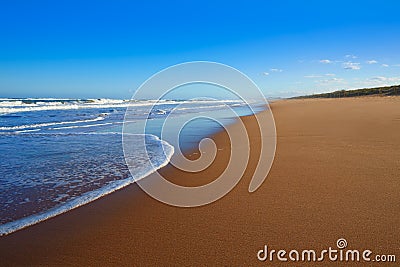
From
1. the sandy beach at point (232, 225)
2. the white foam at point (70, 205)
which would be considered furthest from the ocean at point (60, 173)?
the sandy beach at point (232, 225)

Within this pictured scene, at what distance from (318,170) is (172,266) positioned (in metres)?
3.50

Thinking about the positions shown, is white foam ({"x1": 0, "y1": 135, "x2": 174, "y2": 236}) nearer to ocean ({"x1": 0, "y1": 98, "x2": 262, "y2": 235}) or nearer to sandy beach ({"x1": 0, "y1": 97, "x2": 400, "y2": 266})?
ocean ({"x1": 0, "y1": 98, "x2": 262, "y2": 235})

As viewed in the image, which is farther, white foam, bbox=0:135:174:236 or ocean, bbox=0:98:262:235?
ocean, bbox=0:98:262:235

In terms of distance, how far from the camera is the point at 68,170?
5.67 m

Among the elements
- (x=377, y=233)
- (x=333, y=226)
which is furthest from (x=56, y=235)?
(x=377, y=233)

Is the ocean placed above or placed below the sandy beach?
above

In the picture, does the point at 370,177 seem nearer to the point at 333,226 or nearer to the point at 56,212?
the point at 333,226

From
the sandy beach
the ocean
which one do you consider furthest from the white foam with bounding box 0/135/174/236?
the sandy beach

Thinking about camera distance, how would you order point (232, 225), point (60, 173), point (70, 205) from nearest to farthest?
point (232, 225) → point (70, 205) → point (60, 173)

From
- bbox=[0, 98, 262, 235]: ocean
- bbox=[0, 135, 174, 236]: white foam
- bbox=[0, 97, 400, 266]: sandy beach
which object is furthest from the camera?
bbox=[0, 98, 262, 235]: ocean

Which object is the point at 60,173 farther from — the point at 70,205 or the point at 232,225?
the point at 232,225

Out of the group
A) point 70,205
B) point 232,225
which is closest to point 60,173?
point 70,205

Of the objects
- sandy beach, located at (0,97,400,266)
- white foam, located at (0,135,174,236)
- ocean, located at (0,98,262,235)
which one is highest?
ocean, located at (0,98,262,235)

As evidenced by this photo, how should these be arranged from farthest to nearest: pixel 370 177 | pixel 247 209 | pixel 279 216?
pixel 370 177 → pixel 247 209 → pixel 279 216
